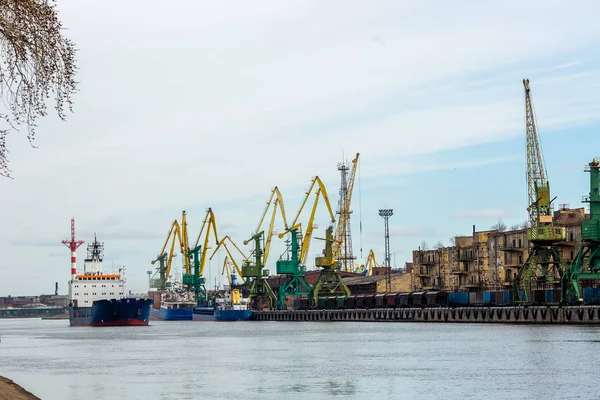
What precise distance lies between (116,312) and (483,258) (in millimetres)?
58788

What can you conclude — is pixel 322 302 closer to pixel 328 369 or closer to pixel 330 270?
pixel 330 270

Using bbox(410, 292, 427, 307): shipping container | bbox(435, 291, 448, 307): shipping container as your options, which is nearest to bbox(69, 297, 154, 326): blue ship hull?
bbox(410, 292, 427, 307): shipping container

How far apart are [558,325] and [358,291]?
9363 centimetres

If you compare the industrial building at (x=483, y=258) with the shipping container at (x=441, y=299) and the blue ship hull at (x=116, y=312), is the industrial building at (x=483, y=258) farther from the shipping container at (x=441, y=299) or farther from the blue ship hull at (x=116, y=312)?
the blue ship hull at (x=116, y=312)

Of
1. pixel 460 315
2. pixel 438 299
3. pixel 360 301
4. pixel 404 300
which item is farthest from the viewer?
pixel 360 301

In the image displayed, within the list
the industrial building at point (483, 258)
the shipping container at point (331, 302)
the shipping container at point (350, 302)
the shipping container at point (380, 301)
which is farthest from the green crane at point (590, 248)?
the shipping container at point (331, 302)

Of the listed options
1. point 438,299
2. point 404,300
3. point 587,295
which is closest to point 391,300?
point 404,300

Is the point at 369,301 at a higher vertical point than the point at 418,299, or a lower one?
lower

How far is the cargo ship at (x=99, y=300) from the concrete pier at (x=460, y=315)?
31.0 meters

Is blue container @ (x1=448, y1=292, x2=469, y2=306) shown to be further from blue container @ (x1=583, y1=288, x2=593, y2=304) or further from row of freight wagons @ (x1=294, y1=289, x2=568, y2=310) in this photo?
blue container @ (x1=583, y1=288, x2=593, y2=304)

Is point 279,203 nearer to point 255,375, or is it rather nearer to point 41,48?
point 255,375

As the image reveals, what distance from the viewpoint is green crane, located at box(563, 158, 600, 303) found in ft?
360

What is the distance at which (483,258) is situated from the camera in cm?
15625

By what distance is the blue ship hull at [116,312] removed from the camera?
150250mm
